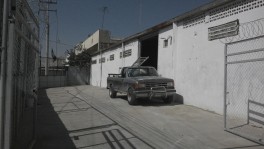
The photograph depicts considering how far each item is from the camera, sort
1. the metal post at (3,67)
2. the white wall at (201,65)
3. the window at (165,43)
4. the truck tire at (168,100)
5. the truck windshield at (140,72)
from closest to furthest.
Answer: the metal post at (3,67), the white wall at (201,65), the truck tire at (168,100), the truck windshield at (140,72), the window at (165,43)

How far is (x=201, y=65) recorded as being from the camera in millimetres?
12250

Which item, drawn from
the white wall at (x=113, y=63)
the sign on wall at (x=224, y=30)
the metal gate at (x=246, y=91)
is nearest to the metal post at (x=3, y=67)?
the metal gate at (x=246, y=91)

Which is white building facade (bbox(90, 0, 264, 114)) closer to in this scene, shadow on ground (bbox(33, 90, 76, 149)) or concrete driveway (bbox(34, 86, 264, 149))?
concrete driveway (bbox(34, 86, 264, 149))

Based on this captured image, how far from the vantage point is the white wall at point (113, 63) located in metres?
21.5

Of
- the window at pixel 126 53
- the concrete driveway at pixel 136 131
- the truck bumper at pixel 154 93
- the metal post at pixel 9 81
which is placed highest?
the window at pixel 126 53

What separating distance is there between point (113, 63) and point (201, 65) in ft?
51.5

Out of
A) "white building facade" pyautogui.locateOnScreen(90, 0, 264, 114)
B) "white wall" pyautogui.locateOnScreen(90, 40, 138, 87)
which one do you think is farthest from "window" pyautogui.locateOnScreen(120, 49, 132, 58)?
"white building facade" pyautogui.locateOnScreen(90, 0, 264, 114)

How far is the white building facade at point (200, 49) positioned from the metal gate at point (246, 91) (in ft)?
1.65

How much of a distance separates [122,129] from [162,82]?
5.75 m

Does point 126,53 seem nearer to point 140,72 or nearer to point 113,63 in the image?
point 113,63

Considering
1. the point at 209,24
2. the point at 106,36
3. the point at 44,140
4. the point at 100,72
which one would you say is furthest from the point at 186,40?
the point at 106,36


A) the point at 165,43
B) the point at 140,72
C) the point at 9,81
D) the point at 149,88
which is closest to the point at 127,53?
the point at 165,43

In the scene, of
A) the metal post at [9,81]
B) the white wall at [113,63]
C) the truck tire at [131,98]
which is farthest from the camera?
the white wall at [113,63]

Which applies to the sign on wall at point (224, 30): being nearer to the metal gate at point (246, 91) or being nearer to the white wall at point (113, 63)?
the metal gate at point (246, 91)
